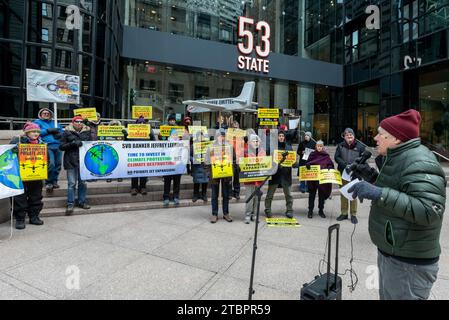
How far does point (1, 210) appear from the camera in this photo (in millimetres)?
5941

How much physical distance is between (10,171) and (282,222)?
5.30m

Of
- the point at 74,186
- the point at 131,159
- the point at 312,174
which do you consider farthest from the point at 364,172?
the point at 74,186

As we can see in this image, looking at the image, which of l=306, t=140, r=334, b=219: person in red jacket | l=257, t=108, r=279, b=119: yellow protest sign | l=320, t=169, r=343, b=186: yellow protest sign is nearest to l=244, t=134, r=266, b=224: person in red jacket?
l=306, t=140, r=334, b=219: person in red jacket

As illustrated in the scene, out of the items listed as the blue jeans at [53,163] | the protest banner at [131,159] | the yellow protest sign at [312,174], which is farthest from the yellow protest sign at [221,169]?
the blue jeans at [53,163]

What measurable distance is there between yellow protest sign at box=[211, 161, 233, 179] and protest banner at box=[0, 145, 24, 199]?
3602mm

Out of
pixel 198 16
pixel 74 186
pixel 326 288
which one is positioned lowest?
pixel 326 288

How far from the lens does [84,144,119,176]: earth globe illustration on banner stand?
7.05 metres

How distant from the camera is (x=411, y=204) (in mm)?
1971

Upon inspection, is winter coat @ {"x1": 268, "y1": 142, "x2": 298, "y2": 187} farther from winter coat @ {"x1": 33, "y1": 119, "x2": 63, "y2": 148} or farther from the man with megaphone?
winter coat @ {"x1": 33, "y1": 119, "x2": 63, "y2": 148}

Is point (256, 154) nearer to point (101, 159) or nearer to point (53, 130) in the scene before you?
point (101, 159)

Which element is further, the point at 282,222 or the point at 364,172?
the point at 282,222

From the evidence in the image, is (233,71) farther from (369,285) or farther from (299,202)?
(369,285)
